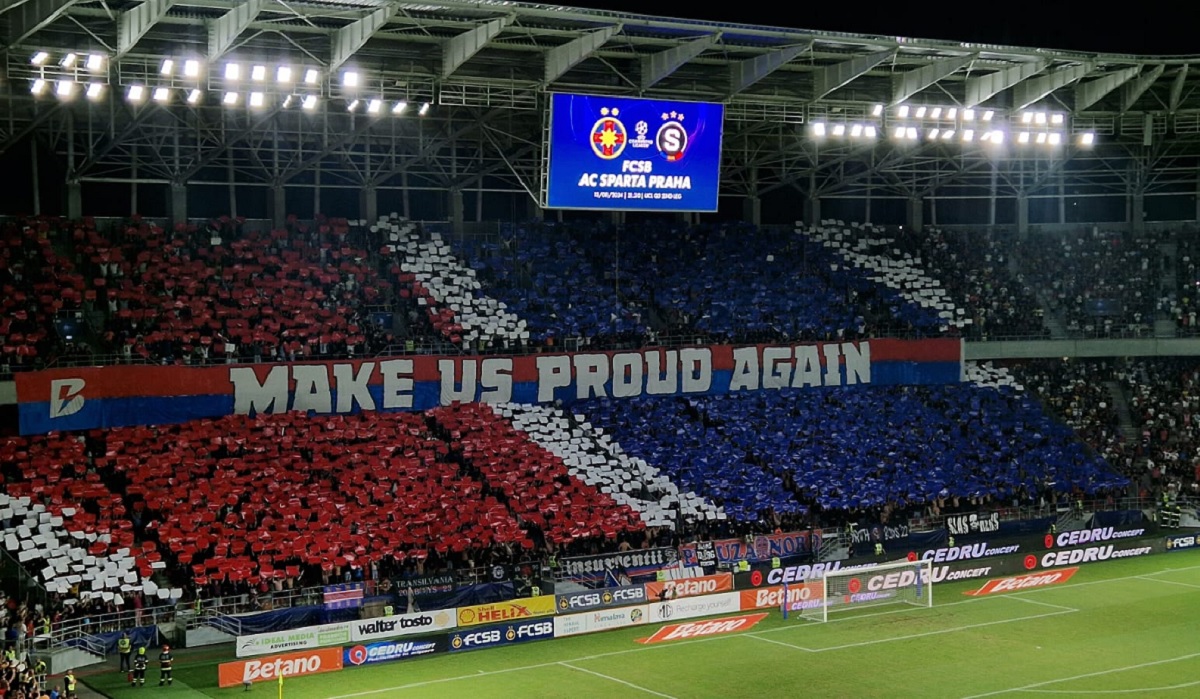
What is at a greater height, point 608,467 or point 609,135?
point 609,135

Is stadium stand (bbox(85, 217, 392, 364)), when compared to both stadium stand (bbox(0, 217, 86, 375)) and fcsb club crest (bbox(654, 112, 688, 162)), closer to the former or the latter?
stadium stand (bbox(0, 217, 86, 375))

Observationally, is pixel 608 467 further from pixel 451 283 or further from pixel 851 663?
pixel 851 663

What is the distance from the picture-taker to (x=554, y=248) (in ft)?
170

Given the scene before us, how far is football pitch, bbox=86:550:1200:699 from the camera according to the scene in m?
30.5

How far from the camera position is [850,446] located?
48.9m

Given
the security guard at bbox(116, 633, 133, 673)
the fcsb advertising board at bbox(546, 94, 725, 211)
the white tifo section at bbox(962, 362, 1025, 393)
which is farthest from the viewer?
the white tifo section at bbox(962, 362, 1025, 393)

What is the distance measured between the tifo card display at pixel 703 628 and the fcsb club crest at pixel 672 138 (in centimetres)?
1396

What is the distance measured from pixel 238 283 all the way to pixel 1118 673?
28.2 metres

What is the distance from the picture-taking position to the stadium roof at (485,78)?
3488cm

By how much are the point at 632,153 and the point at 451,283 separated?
404 inches

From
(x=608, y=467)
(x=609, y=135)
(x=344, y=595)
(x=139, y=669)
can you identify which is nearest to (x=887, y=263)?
(x=608, y=467)

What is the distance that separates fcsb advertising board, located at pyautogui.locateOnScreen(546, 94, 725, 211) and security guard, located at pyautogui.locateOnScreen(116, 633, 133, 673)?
55.3ft

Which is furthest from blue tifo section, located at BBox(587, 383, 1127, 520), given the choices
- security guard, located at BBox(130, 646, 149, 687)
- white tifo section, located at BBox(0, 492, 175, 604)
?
security guard, located at BBox(130, 646, 149, 687)

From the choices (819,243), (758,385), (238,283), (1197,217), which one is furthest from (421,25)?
(1197,217)
